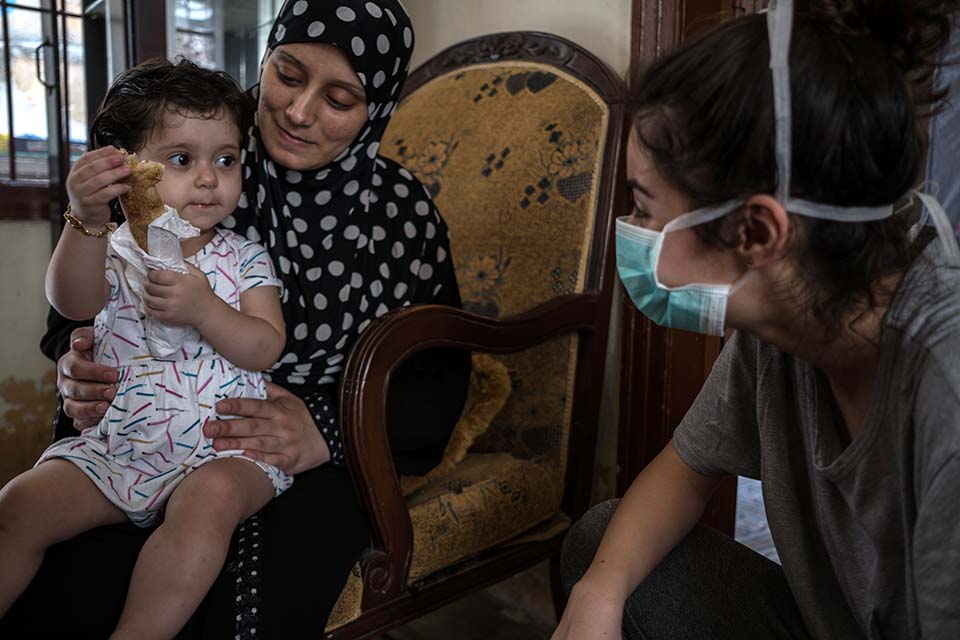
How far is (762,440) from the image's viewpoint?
3.50 ft

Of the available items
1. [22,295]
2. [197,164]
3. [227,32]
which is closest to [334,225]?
[197,164]

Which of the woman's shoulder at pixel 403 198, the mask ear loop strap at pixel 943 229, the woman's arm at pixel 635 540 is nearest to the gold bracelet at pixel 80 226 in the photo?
the woman's shoulder at pixel 403 198

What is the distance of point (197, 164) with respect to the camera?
1264 millimetres

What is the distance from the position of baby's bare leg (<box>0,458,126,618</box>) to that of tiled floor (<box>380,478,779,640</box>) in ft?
3.42

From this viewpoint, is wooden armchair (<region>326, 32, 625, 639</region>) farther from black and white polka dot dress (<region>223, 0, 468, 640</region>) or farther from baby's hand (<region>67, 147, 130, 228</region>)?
baby's hand (<region>67, 147, 130, 228</region>)

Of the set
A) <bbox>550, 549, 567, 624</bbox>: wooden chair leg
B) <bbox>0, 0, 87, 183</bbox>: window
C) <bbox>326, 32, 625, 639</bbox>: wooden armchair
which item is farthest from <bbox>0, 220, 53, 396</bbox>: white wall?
<bbox>550, 549, 567, 624</bbox>: wooden chair leg

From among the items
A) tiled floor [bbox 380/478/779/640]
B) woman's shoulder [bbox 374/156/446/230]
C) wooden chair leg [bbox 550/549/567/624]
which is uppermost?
woman's shoulder [bbox 374/156/446/230]

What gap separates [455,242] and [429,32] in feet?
2.67

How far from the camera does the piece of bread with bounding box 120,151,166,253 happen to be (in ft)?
3.67

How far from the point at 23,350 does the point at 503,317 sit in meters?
1.58

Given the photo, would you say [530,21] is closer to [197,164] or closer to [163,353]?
[197,164]

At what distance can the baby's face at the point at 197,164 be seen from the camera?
1.23 meters

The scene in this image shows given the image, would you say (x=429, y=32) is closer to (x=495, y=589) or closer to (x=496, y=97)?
(x=496, y=97)

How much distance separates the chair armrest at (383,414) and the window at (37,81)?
5.13 ft
